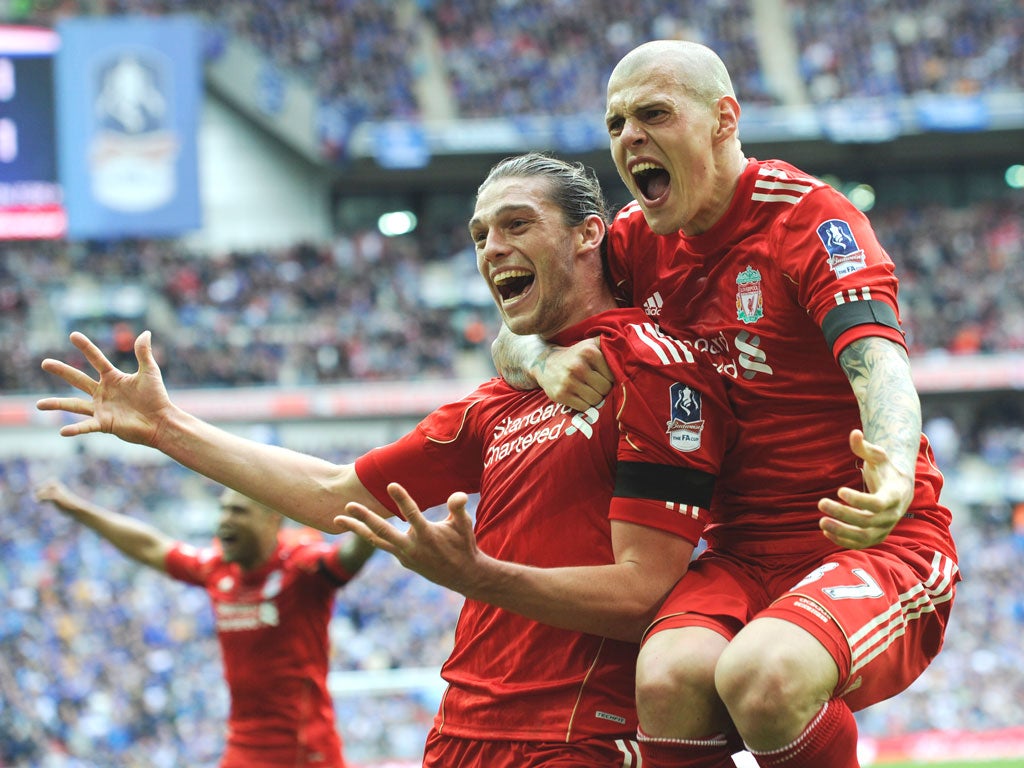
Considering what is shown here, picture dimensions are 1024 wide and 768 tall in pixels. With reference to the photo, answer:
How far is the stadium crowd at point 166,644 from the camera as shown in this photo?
1417 cm

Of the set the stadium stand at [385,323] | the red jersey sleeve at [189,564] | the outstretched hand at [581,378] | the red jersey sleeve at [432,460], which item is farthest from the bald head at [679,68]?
the stadium stand at [385,323]

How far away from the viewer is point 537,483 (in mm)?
3400

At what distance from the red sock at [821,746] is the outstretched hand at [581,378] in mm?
942

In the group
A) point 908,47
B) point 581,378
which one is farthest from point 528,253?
point 908,47

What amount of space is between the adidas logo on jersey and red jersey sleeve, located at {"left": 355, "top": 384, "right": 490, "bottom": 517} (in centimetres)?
53

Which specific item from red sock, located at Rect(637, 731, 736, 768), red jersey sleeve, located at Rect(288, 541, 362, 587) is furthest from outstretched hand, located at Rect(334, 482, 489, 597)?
red jersey sleeve, located at Rect(288, 541, 362, 587)

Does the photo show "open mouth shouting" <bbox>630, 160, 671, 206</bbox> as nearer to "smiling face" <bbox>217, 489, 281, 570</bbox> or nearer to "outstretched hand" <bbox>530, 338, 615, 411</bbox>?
"outstretched hand" <bbox>530, 338, 615, 411</bbox>

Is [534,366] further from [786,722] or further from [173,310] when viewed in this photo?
[173,310]

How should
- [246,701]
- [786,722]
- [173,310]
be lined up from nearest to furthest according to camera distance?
[786,722]
[246,701]
[173,310]

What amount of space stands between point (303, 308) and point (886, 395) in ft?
81.8

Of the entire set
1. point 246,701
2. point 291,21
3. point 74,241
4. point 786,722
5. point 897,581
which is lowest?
point 246,701

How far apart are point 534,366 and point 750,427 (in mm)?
601

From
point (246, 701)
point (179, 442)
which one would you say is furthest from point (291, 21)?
point (179, 442)

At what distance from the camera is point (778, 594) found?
3303mm
